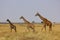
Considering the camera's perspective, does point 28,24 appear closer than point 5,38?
No

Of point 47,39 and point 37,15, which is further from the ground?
point 37,15

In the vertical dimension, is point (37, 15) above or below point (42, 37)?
above

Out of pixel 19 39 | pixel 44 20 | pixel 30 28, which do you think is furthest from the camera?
pixel 30 28

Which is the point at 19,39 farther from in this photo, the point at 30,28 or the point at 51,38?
the point at 30,28

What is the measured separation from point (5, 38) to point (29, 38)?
1776mm

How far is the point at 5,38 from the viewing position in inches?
632

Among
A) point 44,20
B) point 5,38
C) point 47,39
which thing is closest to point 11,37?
point 5,38

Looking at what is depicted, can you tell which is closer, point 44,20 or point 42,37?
point 42,37

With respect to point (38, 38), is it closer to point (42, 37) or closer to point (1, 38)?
point (42, 37)

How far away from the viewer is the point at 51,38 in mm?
16094

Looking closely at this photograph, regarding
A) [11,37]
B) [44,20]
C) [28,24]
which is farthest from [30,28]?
[11,37]

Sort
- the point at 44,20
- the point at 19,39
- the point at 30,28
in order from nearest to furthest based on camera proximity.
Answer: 1. the point at 19,39
2. the point at 44,20
3. the point at 30,28

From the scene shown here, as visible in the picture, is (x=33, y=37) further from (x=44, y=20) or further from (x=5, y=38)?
(x=44, y=20)

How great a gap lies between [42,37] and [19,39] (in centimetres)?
182
